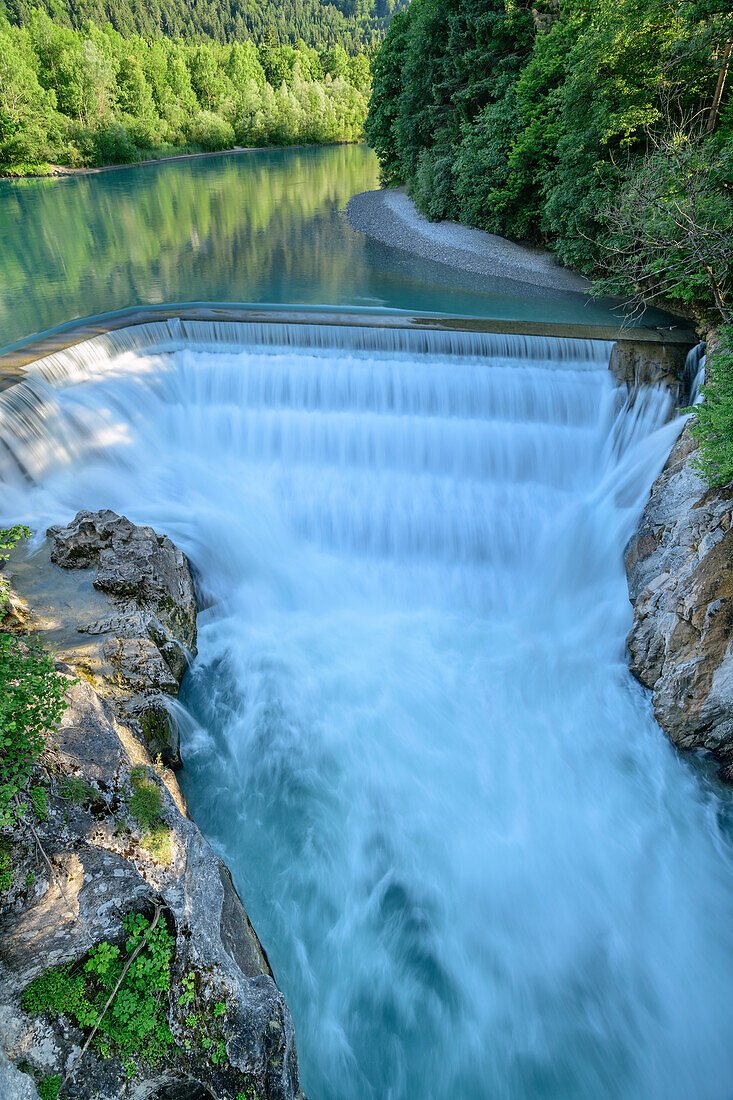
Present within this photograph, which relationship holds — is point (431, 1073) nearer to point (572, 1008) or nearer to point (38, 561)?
point (572, 1008)

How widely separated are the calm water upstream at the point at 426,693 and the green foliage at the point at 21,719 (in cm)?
257

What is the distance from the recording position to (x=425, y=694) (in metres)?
7.23

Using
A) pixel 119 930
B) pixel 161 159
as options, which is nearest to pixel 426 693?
pixel 119 930

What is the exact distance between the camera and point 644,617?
7148mm

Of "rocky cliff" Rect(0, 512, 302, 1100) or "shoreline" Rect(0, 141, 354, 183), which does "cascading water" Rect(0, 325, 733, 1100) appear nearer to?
"rocky cliff" Rect(0, 512, 302, 1100)

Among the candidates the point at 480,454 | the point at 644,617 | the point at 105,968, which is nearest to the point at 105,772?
the point at 105,968

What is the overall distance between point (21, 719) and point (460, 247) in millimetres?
19541

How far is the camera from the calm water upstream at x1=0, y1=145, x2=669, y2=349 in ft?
47.4

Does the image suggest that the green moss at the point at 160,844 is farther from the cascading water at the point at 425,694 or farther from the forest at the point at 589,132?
the forest at the point at 589,132

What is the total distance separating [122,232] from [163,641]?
22.0 meters

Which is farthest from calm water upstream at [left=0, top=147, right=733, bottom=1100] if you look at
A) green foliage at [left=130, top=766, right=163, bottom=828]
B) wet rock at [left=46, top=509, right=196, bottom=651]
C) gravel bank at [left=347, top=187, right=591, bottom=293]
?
gravel bank at [left=347, top=187, right=591, bottom=293]

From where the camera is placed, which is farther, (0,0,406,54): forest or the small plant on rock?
(0,0,406,54): forest

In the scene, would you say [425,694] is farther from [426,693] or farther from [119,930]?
[119,930]

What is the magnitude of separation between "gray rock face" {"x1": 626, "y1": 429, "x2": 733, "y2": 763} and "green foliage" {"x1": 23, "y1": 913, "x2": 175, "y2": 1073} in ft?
17.8
